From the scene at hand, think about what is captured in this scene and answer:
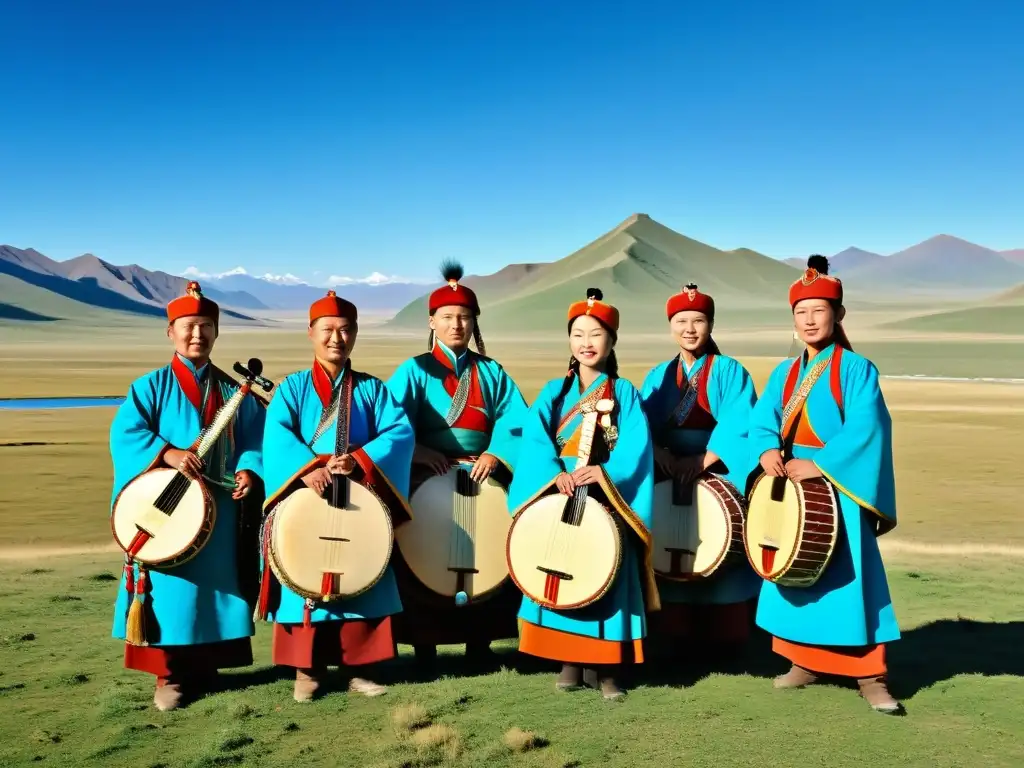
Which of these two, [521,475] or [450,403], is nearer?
[521,475]

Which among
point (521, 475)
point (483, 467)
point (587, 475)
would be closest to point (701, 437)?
point (587, 475)

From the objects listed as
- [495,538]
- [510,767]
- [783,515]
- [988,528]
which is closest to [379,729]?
[510,767]

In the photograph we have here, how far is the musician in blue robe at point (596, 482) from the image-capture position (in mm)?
4859

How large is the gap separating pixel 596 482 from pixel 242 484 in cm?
186

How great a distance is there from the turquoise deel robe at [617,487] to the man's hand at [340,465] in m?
0.90

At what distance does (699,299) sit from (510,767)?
2885mm

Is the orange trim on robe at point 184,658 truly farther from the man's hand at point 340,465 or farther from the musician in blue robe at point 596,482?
the musician in blue robe at point 596,482

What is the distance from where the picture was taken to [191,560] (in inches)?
189

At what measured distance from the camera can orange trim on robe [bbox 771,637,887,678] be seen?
15.6ft

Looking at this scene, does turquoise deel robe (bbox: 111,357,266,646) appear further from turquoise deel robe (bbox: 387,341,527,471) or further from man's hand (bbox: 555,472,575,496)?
man's hand (bbox: 555,472,575,496)

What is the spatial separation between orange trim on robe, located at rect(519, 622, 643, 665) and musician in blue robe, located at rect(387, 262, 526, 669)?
1.27 ft

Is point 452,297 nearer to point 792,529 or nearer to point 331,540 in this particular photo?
point 331,540

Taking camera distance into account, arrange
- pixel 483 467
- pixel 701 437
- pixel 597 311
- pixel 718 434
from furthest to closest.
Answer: pixel 701 437 < pixel 718 434 < pixel 483 467 < pixel 597 311

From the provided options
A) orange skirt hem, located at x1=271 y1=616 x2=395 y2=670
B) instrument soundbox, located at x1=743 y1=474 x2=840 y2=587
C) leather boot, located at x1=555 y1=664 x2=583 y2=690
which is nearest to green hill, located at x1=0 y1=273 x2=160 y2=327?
orange skirt hem, located at x1=271 y1=616 x2=395 y2=670
